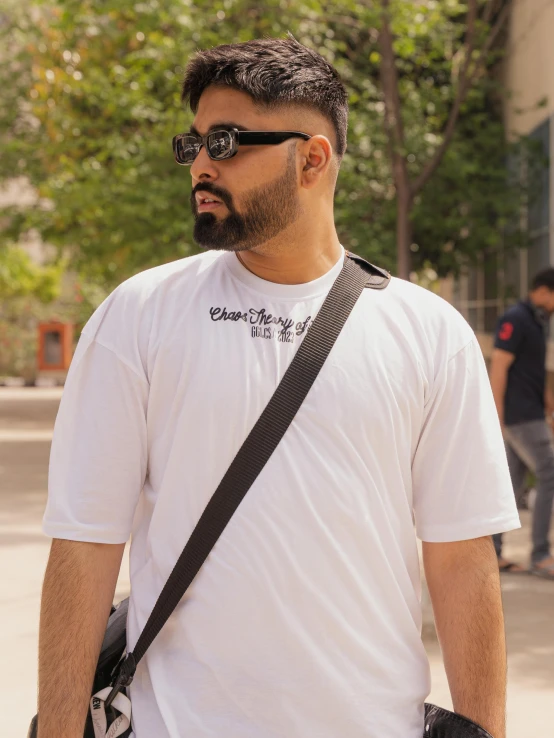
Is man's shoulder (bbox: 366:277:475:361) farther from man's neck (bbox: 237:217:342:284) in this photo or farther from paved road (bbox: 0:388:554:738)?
paved road (bbox: 0:388:554:738)

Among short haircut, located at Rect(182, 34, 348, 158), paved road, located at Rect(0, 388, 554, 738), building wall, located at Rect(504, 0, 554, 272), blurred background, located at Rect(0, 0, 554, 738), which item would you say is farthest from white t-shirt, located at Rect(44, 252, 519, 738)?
building wall, located at Rect(504, 0, 554, 272)

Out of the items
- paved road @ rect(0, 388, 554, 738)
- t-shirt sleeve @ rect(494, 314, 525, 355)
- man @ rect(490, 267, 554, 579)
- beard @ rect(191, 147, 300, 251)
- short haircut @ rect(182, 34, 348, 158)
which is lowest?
paved road @ rect(0, 388, 554, 738)

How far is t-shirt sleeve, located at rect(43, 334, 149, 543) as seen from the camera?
6.95 feet

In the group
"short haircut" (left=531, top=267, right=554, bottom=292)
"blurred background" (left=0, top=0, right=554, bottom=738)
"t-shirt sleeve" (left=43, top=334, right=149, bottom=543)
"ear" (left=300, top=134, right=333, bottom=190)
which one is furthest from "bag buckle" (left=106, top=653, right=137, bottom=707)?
"blurred background" (left=0, top=0, right=554, bottom=738)

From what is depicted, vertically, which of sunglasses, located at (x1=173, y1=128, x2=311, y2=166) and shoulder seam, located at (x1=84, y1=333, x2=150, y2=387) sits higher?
sunglasses, located at (x1=173, y1=128, x2=311, y2=166)

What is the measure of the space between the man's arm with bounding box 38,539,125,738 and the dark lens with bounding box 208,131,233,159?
0.69m

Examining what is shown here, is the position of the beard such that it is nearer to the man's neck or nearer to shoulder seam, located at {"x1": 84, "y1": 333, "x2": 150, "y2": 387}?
the man's neck

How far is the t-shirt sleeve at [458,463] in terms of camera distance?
2236 millimetres

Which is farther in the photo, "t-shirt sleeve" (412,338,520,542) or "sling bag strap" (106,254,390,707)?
"t-shirt sleeve" (412,338,520,542)

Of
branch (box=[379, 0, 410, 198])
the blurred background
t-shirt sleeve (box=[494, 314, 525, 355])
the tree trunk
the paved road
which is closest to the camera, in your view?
the paved road

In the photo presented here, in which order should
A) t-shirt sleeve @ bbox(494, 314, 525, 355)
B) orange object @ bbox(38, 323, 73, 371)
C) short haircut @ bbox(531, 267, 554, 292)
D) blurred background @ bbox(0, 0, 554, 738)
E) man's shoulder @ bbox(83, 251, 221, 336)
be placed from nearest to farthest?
man's shoulder @ bbox(83, 251, 221, 336) → t-shirt sleeve @ bbox(494, 314, 525, 355) → short haircut @ bbox(531, 267, 554, 292) → blurred background @ bbox(0, 0, 554, 738) → orange object @ bbox(38, 323, 73, 371)

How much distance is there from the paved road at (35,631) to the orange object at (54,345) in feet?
98.9

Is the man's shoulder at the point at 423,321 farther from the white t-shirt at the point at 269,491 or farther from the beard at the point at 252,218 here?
the beard at the point at 252,218

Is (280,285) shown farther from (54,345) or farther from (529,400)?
(54,345)
